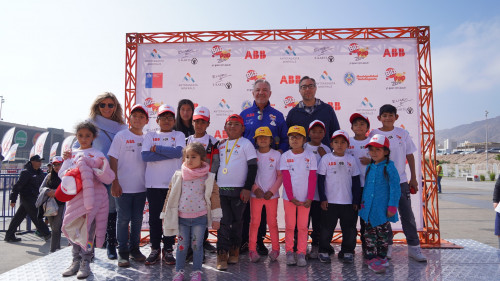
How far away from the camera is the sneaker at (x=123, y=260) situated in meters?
3.44

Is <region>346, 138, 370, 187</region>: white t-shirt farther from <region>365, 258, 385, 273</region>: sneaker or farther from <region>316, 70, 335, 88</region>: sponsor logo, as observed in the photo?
<region>316, 70, 335, 88</region>: sponsor logo

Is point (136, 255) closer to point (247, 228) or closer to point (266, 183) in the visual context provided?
point (247, 228)

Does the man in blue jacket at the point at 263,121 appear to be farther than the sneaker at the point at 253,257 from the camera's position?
Yes

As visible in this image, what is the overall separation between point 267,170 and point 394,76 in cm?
281

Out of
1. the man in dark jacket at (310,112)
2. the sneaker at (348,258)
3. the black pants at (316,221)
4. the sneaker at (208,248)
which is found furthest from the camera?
the sneaker at (208,248)

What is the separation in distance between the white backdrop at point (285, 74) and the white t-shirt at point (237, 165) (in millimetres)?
1613

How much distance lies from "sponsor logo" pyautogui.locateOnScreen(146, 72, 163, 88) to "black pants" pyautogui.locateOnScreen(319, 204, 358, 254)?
3.33 meters

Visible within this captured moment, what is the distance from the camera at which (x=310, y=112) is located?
3.99 meters

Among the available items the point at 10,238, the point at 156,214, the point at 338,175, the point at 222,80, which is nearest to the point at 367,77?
the point at 338,175

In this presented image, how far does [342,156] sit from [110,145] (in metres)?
2.86

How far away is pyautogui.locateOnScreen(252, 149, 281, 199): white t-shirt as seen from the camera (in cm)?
354

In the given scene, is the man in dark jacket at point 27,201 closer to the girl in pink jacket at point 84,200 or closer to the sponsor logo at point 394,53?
the girl in pink jacket at point 84,200

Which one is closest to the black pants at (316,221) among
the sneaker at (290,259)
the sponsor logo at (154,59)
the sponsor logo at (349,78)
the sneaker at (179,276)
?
the sneaker at (290,259)

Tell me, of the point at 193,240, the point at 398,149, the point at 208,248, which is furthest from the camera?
the point at 208,248
